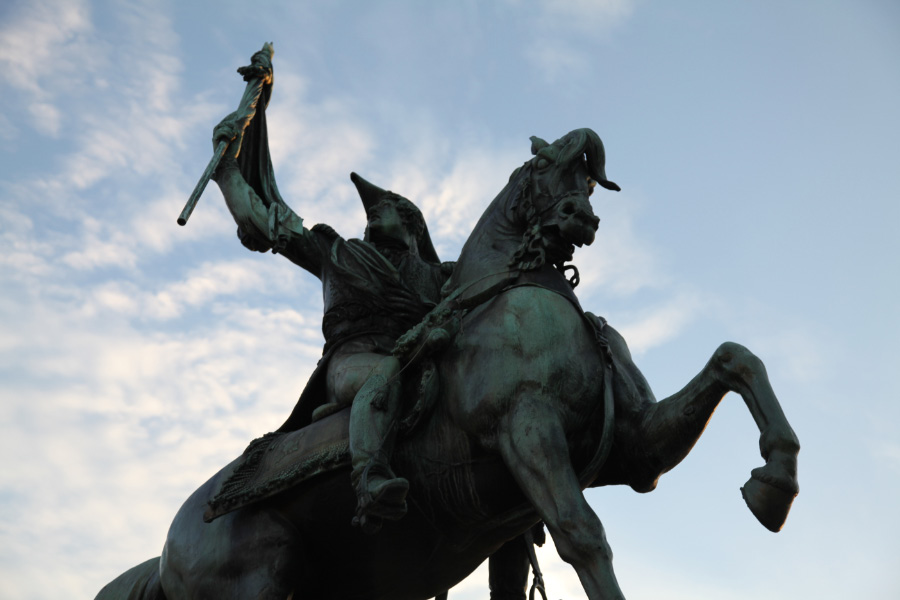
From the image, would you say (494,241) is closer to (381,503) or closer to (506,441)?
(506,441)

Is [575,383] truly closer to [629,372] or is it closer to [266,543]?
[629,372]

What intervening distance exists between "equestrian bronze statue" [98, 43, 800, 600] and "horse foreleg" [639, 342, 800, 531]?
11 millimetres

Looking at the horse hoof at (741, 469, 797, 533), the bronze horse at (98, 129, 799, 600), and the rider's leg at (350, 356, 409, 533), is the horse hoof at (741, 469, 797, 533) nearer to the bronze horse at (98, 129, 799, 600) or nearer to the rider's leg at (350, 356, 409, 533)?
the bronze horse at (98, 129, 799, 600)

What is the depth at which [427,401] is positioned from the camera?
7160 mm

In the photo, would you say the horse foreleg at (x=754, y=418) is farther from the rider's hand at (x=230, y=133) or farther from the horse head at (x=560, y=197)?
the rider's hand at (x=230, y=133)

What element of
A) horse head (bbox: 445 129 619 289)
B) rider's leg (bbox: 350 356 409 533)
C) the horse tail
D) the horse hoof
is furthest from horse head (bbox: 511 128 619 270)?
the horse tail

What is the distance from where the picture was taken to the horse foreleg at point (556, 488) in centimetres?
621

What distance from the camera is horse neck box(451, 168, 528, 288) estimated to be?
7.57 m

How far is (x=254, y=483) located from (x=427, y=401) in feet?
4.20

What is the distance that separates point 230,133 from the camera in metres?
9.16

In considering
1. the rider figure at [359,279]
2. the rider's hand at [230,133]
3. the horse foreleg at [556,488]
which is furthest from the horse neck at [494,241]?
the rider's hand at [230,133]

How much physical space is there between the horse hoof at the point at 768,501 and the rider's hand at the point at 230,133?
4.92 meters

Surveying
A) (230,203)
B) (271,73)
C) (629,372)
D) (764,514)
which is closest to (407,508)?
(629,372)

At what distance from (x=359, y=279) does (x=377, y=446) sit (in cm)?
192
